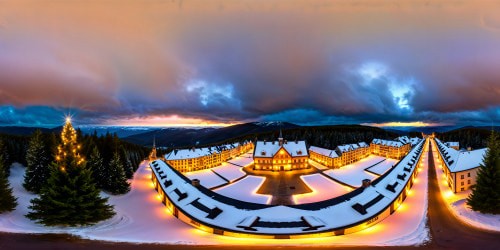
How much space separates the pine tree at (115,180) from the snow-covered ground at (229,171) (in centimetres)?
2218

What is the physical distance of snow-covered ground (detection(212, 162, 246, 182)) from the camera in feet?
192

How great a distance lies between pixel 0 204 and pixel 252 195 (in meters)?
32.3

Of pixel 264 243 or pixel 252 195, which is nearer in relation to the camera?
pixel 264 243

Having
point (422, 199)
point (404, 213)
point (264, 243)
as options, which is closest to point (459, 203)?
point (422, 199)

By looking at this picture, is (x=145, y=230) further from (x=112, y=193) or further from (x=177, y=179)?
(x=112, y=193)

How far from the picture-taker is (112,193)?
39688 mm

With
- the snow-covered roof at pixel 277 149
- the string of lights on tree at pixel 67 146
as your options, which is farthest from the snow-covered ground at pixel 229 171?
the string of lights on tree at pixel 67 146

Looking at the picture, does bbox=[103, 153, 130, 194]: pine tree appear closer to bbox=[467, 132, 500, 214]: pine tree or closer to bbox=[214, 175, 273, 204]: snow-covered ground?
bbox=[214, 175, 273, 204]: snow-covered ground

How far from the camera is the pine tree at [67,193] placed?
945 inches

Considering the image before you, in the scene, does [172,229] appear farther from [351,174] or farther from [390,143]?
[390,143]

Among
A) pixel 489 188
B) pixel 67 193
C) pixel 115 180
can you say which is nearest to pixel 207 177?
pixel 115 180

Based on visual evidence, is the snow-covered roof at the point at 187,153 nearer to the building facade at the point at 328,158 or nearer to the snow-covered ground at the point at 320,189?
the snow-covered ground at the point at 320,189

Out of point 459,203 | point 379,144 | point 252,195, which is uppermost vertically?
point 379,144

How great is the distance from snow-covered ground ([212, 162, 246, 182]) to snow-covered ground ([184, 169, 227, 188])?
1.86 meters
